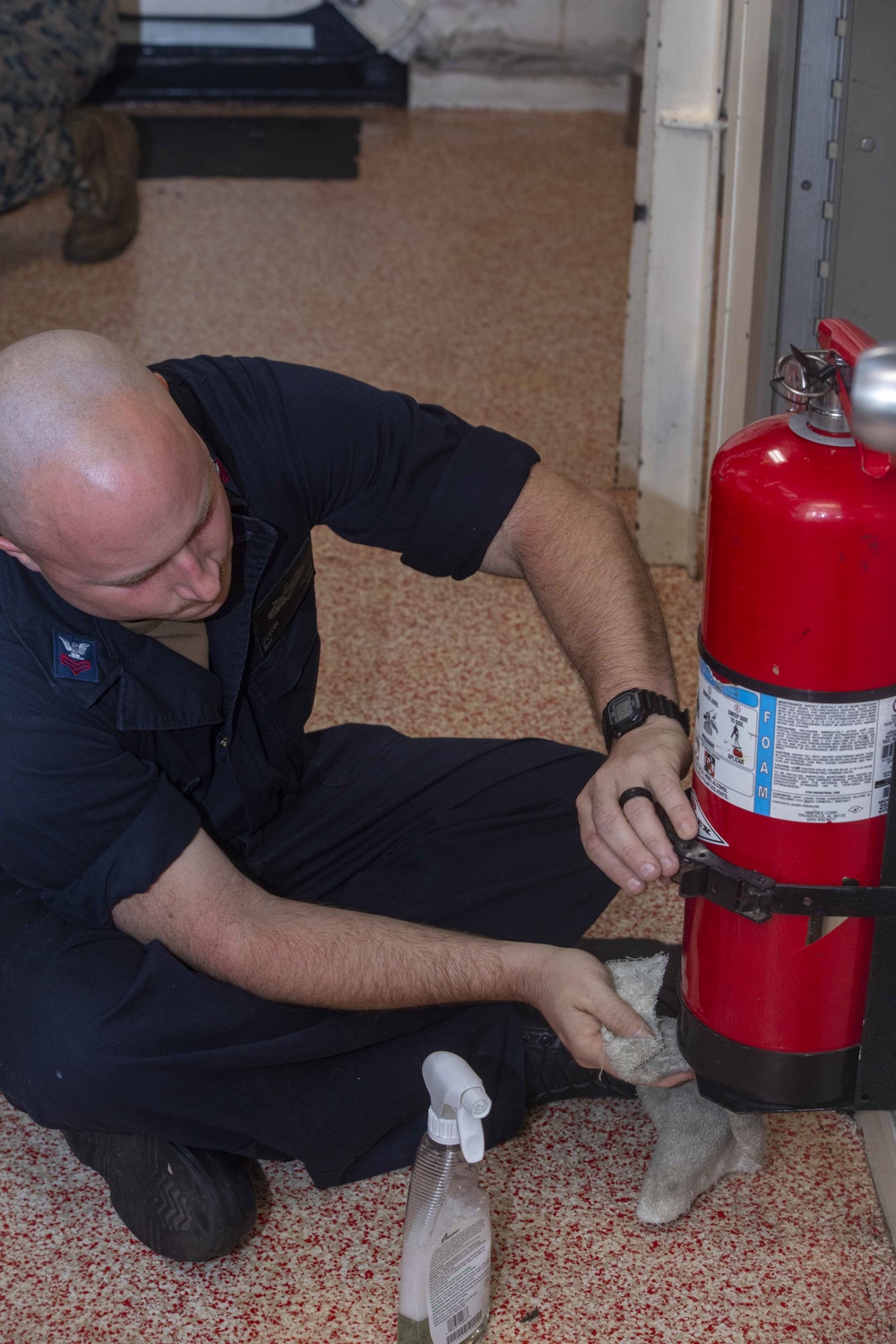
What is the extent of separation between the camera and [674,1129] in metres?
1.33

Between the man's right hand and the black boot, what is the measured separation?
349 mm

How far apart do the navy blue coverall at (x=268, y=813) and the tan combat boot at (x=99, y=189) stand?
9.07ft

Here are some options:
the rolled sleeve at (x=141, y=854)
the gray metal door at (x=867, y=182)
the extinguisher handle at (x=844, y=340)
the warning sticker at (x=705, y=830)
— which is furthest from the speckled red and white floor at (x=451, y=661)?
the extinguisher handle at (x=844, y=340)

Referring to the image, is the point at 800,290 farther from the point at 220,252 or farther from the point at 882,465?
the point at 220,252

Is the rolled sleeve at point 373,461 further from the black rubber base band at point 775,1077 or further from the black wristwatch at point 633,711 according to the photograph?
the black rubber base band at point 775,1077

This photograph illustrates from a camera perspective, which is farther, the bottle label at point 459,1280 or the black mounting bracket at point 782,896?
the bottle label at point 459,1280

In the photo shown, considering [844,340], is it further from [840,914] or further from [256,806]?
[256,806]

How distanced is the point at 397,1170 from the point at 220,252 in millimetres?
3158

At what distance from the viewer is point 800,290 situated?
1569mm

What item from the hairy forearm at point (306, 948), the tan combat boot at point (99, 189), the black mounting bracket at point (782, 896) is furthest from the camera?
the tan combat boot at point (99, 189)

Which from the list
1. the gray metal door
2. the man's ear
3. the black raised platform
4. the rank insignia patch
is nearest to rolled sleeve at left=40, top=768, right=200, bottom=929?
the rank insignia patch

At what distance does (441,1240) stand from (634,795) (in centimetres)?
40

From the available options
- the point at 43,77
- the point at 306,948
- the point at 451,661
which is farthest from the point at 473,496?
the point at 43,77

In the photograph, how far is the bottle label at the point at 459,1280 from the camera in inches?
44.7
